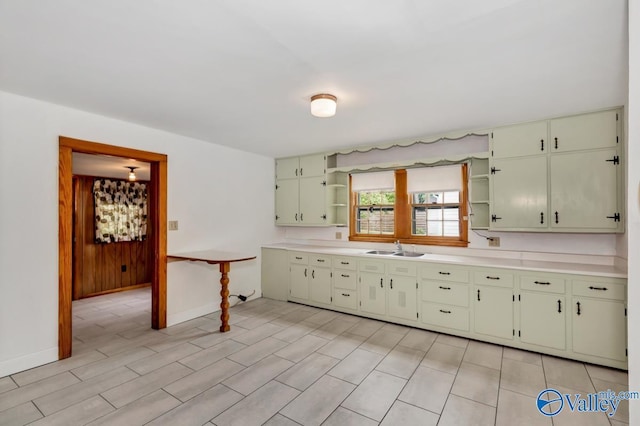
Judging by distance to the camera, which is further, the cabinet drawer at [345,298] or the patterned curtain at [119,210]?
the patterned curtain at [119,210]

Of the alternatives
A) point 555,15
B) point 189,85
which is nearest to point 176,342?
point 189,85

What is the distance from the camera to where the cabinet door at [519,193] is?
3268 millimetres

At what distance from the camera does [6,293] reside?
8.82 ft

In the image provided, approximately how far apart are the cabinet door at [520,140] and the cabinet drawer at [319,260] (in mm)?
2522

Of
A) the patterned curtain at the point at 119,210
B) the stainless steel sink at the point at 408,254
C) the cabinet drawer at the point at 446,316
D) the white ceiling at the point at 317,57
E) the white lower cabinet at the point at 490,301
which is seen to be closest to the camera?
the white ceiling at the point at 317,57

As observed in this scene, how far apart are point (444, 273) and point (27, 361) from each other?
423cm

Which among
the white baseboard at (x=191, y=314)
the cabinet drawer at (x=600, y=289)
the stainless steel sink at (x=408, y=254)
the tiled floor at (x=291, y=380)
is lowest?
the tiled floor at (x=291, y=380)

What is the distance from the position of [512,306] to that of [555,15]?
2662 mm

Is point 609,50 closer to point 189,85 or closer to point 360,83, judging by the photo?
point 360,83

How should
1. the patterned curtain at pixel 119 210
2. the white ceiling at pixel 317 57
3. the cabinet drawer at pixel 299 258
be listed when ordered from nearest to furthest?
the white ceiling at pixel 317 57 < the cabinet drawer at pixel 299 258 < the patterned curtain at pixel 119 210

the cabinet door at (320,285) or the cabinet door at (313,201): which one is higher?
the cabinet door at (313,201)

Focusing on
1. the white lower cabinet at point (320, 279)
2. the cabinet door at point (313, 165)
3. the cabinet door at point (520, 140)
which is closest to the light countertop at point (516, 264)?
the white lower cabinet at point (320, 279)

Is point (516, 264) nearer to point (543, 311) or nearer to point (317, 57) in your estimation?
point (543, 311)

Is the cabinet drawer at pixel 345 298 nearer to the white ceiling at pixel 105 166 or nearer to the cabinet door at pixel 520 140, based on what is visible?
the cabinet door at pixel 520 140
